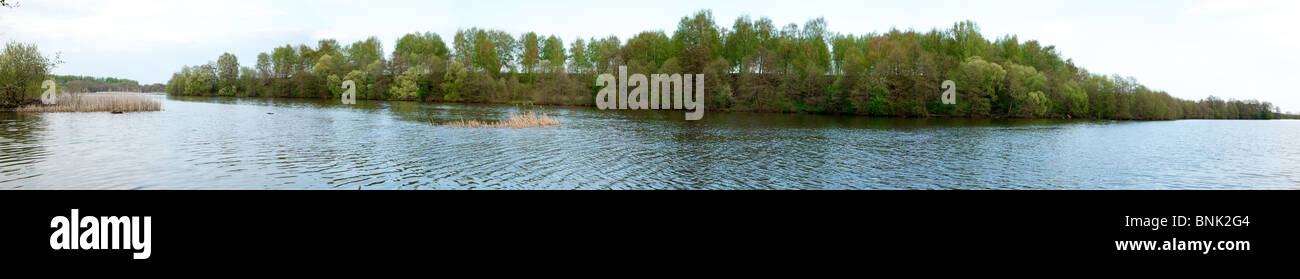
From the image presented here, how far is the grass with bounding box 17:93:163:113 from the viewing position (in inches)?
1996

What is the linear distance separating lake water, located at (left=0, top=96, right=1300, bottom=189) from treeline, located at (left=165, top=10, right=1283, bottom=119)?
39657mm

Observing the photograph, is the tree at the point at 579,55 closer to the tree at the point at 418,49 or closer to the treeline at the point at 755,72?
the treeline at the point at 755,72

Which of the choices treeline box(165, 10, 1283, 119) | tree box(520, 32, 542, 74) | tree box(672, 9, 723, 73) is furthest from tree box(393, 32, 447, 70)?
tree box(672, 9, 723, 73)

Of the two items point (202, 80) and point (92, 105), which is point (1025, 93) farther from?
point (202, 80)

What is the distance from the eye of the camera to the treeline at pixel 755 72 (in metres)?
82.4

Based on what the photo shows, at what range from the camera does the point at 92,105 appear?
5231 centimetres

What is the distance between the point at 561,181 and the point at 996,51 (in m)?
93.7

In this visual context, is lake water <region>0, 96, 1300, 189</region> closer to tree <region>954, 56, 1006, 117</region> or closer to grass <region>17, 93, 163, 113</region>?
grass <region>17, 93, 163, 113</region>

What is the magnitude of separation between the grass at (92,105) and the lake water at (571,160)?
9.15 meters

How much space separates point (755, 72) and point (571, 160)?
238ft
